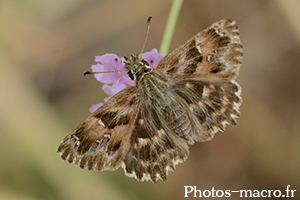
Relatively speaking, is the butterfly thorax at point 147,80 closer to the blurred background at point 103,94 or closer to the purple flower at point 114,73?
the purple flower at point 114,73

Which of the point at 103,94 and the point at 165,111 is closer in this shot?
the point at 165,111

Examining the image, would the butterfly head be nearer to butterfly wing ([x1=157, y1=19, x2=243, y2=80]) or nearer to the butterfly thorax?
the butterfly thorax

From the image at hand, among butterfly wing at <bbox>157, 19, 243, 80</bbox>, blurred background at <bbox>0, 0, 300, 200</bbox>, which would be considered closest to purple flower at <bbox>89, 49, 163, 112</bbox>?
butterfly wing at <bbox>157, 19, 243, 80</bbox>

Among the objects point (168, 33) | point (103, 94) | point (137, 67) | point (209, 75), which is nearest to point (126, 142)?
point (137, 67)

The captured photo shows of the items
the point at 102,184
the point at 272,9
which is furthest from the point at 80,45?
the point at 272,9

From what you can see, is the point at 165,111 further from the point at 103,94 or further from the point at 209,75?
the point at 103,94

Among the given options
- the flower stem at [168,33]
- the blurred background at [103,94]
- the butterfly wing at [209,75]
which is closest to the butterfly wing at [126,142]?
the butterfly wing at [209,75]

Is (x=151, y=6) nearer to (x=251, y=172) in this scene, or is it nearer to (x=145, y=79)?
(x=145, y=79)
